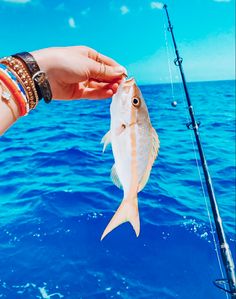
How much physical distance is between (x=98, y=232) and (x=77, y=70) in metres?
3.76

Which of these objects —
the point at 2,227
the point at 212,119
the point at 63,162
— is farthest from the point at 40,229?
the point at 212,119

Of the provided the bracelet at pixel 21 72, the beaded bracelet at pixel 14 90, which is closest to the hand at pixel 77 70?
the bracelet at pixel 21 72

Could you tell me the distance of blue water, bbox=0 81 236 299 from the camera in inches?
171

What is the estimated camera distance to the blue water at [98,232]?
4.33 meters

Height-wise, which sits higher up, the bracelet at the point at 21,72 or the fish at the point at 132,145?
the bracelet at the point at 21,72

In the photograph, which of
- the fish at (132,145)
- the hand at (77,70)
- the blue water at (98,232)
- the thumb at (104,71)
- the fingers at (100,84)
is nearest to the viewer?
the fish at (132,145)

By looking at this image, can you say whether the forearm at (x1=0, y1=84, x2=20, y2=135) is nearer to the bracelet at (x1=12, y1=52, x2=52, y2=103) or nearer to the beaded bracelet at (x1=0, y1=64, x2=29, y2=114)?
the beaded bracelet at (x1=0, y1=64, x2=29, y2=114)

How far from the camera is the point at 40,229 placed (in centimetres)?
538

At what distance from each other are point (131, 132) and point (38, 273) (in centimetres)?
334

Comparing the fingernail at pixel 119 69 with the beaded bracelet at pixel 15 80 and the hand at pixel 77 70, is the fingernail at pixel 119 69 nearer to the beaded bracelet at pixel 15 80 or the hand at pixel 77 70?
the hand at pixel 77 70

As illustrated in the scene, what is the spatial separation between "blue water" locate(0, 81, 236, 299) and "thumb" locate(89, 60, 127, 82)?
2.94 metres

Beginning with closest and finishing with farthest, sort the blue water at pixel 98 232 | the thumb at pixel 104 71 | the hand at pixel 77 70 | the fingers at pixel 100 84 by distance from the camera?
1. the hand at pixel 77 70
2. the thumb at pixel 104 71
3. the fingers at pixel 100 84
4. the blue water at pixel 98 232

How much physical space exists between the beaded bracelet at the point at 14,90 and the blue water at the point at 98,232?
9.78 ft

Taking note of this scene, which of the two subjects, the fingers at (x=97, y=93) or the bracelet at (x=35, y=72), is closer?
the bracelet at (x=35, y=72)
